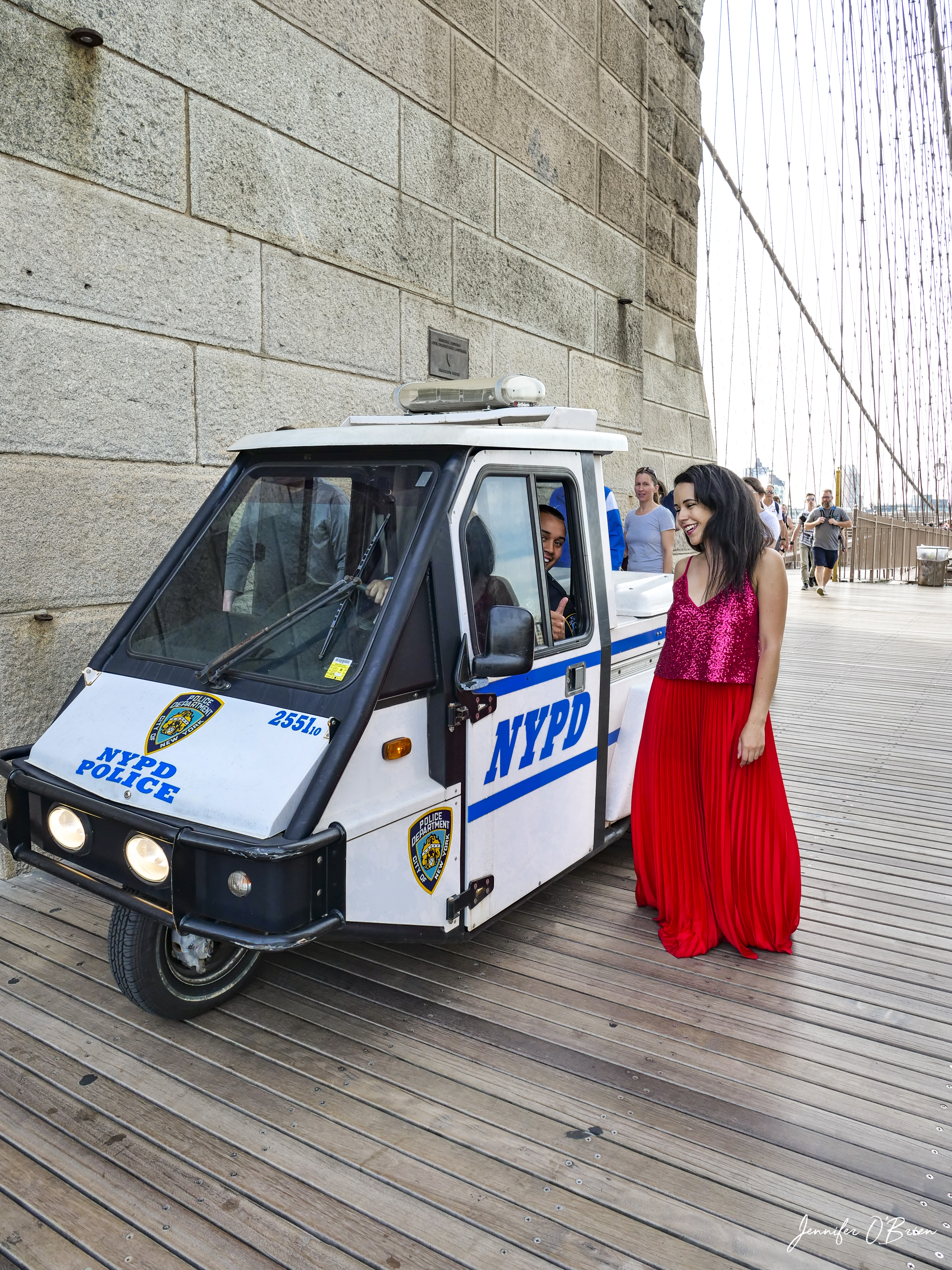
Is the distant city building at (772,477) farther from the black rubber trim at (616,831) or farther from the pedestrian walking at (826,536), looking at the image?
the black rubber trim at (616,831)

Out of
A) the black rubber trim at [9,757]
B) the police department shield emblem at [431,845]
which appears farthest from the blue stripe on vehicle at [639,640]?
the black rubber trim at [9,757]

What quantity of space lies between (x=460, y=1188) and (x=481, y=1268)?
246 mm

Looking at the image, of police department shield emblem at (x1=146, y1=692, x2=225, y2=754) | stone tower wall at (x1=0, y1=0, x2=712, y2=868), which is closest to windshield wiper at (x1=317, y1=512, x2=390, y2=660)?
police department shield emblem at (x1=146, y1=692, x2=225, y2=754)

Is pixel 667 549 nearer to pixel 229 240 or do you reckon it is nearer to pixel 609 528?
pixel 609 528

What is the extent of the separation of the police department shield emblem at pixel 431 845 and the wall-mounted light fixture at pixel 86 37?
12.8ft

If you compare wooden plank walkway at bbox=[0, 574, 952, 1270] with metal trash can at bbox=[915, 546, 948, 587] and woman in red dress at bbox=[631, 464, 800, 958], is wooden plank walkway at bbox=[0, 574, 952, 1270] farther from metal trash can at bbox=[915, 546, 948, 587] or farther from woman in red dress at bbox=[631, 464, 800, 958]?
metal trash can at bbox=[915, 546, 948, 587]

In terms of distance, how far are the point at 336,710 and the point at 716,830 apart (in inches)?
66.9

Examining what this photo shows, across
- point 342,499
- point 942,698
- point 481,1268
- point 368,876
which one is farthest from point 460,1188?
point 942,698

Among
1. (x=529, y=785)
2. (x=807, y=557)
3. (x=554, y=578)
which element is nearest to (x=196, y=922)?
(x=529, y=785)

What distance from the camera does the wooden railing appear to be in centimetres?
2148

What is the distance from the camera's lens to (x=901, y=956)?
11.6ft

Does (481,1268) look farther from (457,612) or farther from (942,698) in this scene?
(942,698)

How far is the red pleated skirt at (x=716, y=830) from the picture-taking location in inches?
138

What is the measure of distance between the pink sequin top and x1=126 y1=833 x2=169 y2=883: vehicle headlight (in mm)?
2012
